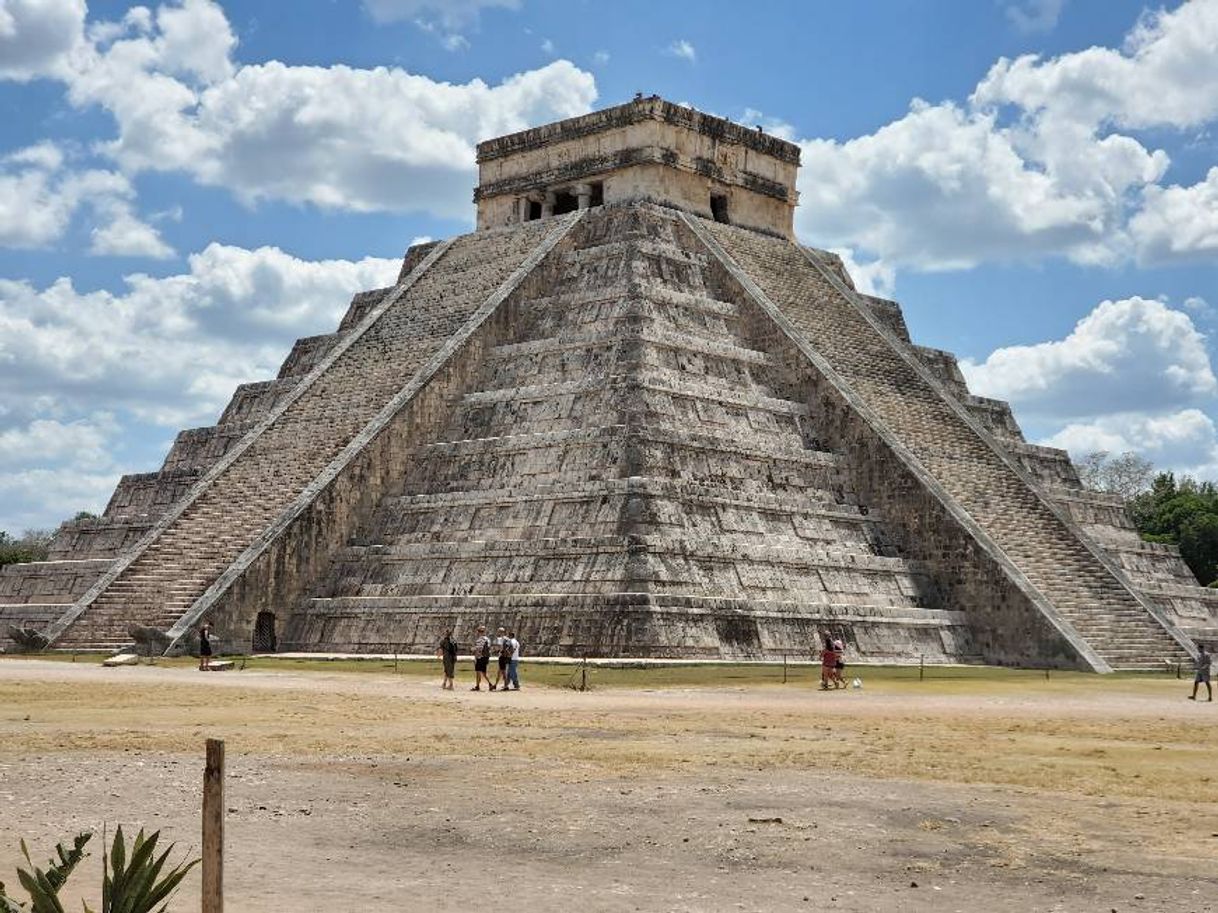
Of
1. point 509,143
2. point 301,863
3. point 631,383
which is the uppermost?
point 509,143

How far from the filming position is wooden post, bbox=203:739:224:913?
5547 millimetres

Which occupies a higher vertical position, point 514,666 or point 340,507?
point 340,507

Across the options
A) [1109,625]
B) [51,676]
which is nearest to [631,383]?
[1109,625]

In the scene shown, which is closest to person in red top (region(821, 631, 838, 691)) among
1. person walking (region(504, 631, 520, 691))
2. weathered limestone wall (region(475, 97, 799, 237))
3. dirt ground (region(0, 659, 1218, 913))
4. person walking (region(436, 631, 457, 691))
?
dirt ground (region(0, 659, 1218, 913))

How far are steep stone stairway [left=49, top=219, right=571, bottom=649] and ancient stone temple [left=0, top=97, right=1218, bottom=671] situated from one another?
67 millimetres

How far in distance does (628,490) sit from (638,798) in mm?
13802

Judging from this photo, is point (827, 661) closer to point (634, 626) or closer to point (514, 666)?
point (634, 626)

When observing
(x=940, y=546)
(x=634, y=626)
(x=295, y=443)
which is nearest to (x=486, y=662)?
(x=634, y=626)

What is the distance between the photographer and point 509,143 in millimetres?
36781

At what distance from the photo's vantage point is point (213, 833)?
219 inches

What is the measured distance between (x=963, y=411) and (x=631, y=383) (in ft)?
25.3

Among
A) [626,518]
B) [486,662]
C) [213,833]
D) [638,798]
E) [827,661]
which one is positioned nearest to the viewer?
[213,833]

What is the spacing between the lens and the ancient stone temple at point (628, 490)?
2436 cm

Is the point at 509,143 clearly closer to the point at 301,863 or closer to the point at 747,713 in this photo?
the point at 747,713
